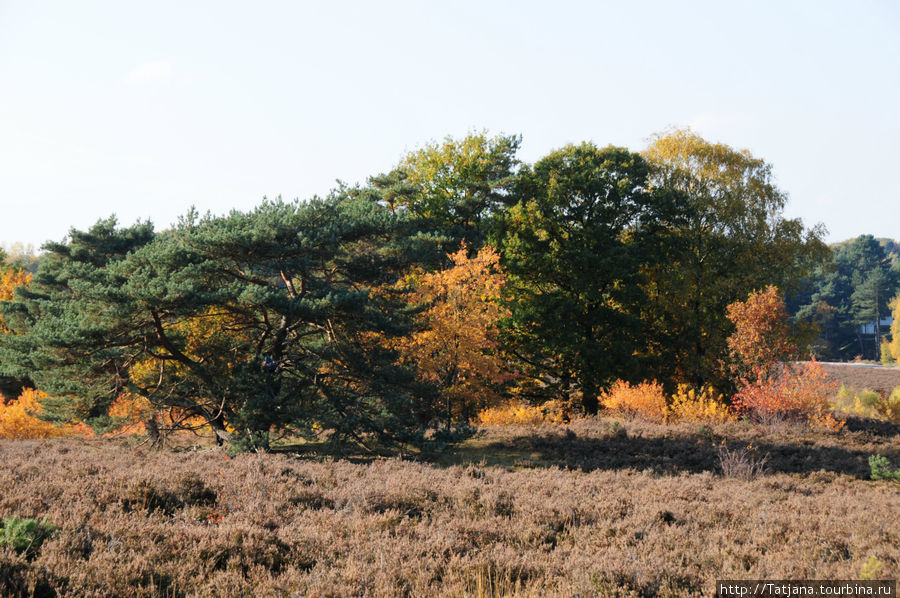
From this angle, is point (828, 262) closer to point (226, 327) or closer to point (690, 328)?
point (690, 328)

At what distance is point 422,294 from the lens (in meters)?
21.2

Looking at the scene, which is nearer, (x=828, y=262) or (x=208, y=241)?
(x=208, y=241)

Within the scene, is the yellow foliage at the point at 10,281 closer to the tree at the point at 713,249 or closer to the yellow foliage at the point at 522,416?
the yellow foliage at the point at 522,416

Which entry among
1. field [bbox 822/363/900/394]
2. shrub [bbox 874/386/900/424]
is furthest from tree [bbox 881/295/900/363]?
shrub [bbox 874/386/900/424]

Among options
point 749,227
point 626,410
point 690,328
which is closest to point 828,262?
point 749,227

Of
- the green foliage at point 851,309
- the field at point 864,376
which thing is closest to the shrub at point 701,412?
the field at point 864,376

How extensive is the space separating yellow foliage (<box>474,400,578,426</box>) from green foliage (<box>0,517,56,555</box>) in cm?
1796

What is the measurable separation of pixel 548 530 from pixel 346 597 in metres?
3.34

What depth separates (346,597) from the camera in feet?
17.0

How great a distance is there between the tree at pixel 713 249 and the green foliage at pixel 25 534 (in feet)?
87.9

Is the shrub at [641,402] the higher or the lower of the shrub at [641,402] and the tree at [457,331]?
the lower

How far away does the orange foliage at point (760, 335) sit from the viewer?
22.8 m

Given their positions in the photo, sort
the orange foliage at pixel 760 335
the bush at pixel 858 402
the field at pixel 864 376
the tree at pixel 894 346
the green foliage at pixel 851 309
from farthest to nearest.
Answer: the green foliage at pixel 851 309 → the tree at pixel 894 346 → the field at pixel 864 376 → the bush at pixel 858 402 → the orange foliage at pixel 760 335

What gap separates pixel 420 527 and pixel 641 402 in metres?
17.0
